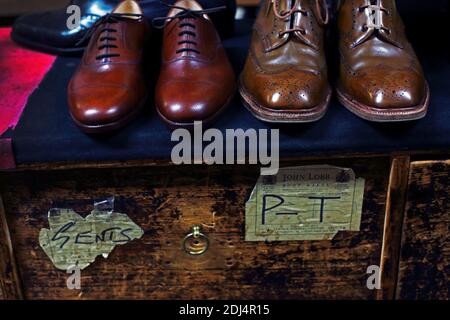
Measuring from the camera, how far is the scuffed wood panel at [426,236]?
76cm

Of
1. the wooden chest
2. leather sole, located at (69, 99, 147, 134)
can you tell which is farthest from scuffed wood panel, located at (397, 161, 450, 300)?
leather sole, located at (69, 99, 147, 134)

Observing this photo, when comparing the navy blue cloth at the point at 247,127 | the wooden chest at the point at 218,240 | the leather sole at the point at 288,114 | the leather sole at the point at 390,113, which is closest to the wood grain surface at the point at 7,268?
the wooden chest at the point at 218,240

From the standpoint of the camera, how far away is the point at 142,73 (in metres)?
0.79

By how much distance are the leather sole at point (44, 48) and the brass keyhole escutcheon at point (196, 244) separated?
36cm

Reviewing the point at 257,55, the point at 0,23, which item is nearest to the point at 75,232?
the point at 257,55

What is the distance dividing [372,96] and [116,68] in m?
0.34

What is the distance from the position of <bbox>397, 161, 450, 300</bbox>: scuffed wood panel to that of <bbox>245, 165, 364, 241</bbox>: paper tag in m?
0.07

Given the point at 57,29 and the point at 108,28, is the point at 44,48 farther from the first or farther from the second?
the point at 108,28

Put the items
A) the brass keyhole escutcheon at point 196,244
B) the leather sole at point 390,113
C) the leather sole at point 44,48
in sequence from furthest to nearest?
the leather sole at point 44,48 < the brass keyhole escutcheon at point 196,244 < the leather sole at point 390,113

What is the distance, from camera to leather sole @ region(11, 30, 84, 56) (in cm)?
92

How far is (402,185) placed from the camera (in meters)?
0.76

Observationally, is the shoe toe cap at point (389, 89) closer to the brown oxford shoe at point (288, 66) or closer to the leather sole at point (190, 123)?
the brown oxford shoe at point (288, 66)

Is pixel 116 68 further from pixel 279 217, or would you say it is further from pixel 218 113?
pixel 279 217

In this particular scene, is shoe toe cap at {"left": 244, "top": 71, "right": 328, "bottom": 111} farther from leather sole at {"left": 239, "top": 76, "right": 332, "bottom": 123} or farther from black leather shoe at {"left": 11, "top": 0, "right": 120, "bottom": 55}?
black leather shoe at {"left": 11, "top": 0, "right": 120, "bottom": 55}
